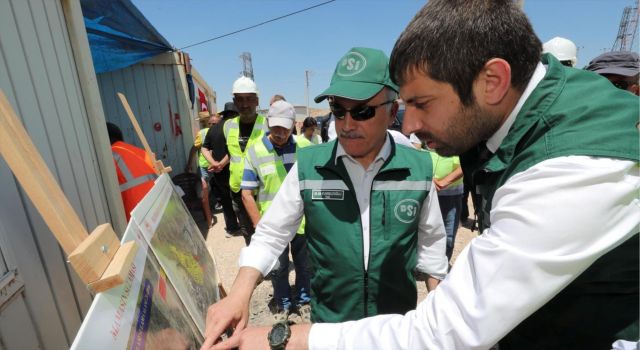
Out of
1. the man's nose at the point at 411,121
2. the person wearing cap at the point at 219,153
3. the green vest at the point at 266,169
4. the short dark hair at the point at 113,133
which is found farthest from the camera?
the person wearing cap at the point at 219,153

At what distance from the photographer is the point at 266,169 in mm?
3057

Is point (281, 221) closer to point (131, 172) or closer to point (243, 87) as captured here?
point (131, 172)

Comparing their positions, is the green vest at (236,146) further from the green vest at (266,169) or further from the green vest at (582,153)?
the green vest at (582,153)

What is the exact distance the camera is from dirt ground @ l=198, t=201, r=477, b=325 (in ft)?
11.1

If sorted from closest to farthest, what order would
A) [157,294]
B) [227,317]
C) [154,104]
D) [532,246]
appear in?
[532,246], [157,294], [227,317], [154,104]

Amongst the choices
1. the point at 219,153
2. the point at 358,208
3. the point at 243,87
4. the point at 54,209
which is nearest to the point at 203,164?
the point at 219,153

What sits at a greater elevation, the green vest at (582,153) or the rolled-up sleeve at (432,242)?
the green vest at (582,153)

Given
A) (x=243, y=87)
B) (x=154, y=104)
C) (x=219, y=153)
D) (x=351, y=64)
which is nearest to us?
(x=351, y=64)

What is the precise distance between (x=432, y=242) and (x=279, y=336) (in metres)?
1.04

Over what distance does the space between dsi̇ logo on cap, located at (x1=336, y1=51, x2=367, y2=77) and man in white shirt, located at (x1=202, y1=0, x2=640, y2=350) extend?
0.50 metres

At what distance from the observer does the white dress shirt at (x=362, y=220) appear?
1549mm

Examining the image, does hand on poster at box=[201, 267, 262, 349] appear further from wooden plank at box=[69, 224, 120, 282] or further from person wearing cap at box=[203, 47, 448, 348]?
wooden plank at box=[69, 224, 120, 282]

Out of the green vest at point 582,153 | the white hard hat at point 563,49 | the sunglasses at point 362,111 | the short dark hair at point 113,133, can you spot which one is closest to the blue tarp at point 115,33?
the short dark hair at point 113,133

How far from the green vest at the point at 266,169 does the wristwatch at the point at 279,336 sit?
6.62 feet
